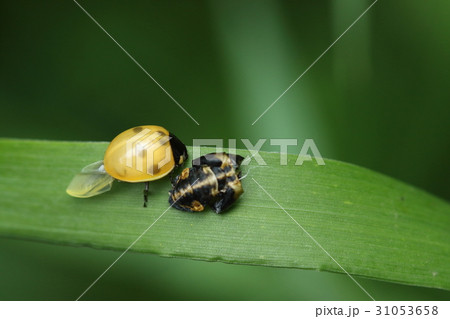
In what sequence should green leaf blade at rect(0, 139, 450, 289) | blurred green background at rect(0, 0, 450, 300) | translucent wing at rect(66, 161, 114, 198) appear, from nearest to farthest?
green leaf blade at rect(0, 139, 450, 289) → translucent wing at rect(66, 161, 114, 198) → blurred green background at rect(0, 0, 450, 300)

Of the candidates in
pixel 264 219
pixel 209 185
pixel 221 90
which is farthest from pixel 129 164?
pixel 221 90

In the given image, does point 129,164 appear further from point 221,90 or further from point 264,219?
point 221,90

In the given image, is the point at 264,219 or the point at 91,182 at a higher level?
the point at 91,182

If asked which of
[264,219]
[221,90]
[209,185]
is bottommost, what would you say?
[264,219]

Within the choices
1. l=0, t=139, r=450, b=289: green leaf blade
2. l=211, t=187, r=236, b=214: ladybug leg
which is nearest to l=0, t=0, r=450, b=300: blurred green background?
l=0, t=139, r=450, b=289: green leaf blade

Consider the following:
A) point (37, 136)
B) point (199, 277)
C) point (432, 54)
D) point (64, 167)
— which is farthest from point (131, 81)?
point (432, 54)

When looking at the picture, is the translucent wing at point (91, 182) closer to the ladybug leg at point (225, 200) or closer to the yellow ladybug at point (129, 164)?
the yellow ladybug at point (129, 164)

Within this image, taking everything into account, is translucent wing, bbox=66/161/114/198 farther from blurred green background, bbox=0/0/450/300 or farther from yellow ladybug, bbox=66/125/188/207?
blurred green background, bbox=0/0/450/300
